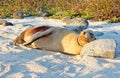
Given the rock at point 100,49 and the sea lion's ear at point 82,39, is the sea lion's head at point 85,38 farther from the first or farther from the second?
the rock at point 100,49

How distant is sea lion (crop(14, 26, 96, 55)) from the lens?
6.39 metres

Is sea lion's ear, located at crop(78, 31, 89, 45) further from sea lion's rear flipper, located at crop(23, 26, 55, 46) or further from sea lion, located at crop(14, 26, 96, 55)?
sea lion's rear flipper, located at crop(23, 26, 55, 46)

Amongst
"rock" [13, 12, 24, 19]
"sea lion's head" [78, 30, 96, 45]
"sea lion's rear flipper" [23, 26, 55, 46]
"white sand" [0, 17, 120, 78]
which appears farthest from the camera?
"rock" [13, 12, 24, 19]

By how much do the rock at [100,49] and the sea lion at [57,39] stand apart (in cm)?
20

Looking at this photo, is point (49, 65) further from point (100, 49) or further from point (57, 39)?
point (57, 39)

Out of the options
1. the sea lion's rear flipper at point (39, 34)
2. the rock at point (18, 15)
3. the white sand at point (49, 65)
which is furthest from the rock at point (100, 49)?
the rock at point (18, 15)

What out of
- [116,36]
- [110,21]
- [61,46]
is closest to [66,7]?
[110,21]

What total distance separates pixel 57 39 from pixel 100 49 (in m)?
0.86

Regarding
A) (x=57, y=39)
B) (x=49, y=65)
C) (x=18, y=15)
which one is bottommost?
(x=18, y=15)

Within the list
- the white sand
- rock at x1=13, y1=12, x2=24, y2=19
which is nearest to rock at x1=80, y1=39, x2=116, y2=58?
the white sand

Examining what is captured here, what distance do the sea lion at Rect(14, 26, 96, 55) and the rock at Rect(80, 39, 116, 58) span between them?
0.20 metres

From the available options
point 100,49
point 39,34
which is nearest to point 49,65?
point 100,49

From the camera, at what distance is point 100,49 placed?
6055 millimetres

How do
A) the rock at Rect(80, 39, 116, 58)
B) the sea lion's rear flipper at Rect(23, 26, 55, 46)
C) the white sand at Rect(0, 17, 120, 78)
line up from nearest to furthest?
the white sand at Rect(0, 17, 120, 78)
the rock at Rect(80, 39, 116, 58)
the sea lion's rear flipper at Rect(23, 26, 55, 46)
